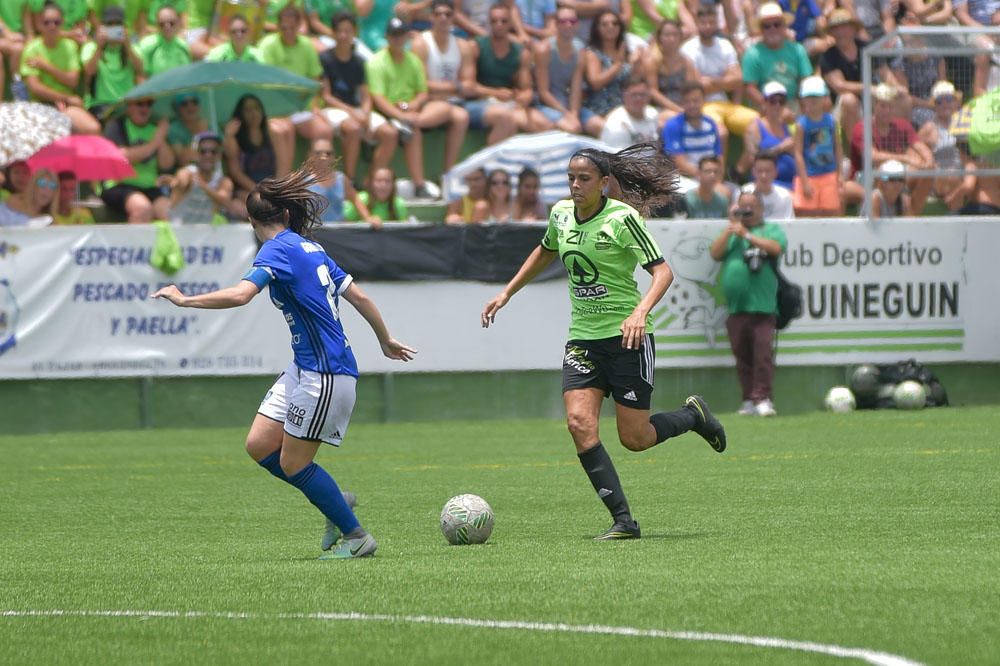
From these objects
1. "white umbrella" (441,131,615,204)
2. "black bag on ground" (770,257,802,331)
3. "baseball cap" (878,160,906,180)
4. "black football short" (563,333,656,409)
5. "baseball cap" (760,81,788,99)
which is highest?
"black football short" (563,333,656,409)

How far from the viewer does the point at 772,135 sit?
20.8 m

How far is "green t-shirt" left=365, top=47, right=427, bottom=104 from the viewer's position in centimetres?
2062

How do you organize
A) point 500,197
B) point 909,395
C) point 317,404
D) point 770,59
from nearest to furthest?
point 317,404
point 909,395
point 500,197
point 770,59

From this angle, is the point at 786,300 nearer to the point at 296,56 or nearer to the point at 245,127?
the point at 245,127

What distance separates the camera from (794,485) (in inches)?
473

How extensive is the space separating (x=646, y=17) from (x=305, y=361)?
14787 mm

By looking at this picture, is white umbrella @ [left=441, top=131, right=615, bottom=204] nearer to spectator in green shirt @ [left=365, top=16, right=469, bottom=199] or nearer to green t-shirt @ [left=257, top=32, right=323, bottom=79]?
spectator in green shirt @ [left=365, top=16, right=469, bottom=199]

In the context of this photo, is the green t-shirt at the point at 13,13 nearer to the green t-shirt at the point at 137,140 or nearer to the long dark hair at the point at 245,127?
the green t-shirt at the point at 137,140

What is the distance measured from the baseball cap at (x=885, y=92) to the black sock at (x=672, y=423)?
10609 millimetres

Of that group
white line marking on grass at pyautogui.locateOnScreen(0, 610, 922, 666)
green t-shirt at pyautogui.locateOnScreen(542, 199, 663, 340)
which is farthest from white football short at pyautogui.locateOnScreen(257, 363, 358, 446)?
white line marking on grass at pyautogui.locateOnScreen(0, 610, 922, 666)

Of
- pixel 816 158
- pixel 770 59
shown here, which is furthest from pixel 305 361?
pixel 770 59

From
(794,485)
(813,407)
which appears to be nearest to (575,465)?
(794,485)

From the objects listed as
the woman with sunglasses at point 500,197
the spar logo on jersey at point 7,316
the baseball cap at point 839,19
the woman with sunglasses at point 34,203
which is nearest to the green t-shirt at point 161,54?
the woman with sunglasses at point 34,203

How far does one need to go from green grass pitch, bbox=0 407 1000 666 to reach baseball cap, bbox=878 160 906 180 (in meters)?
4.65
